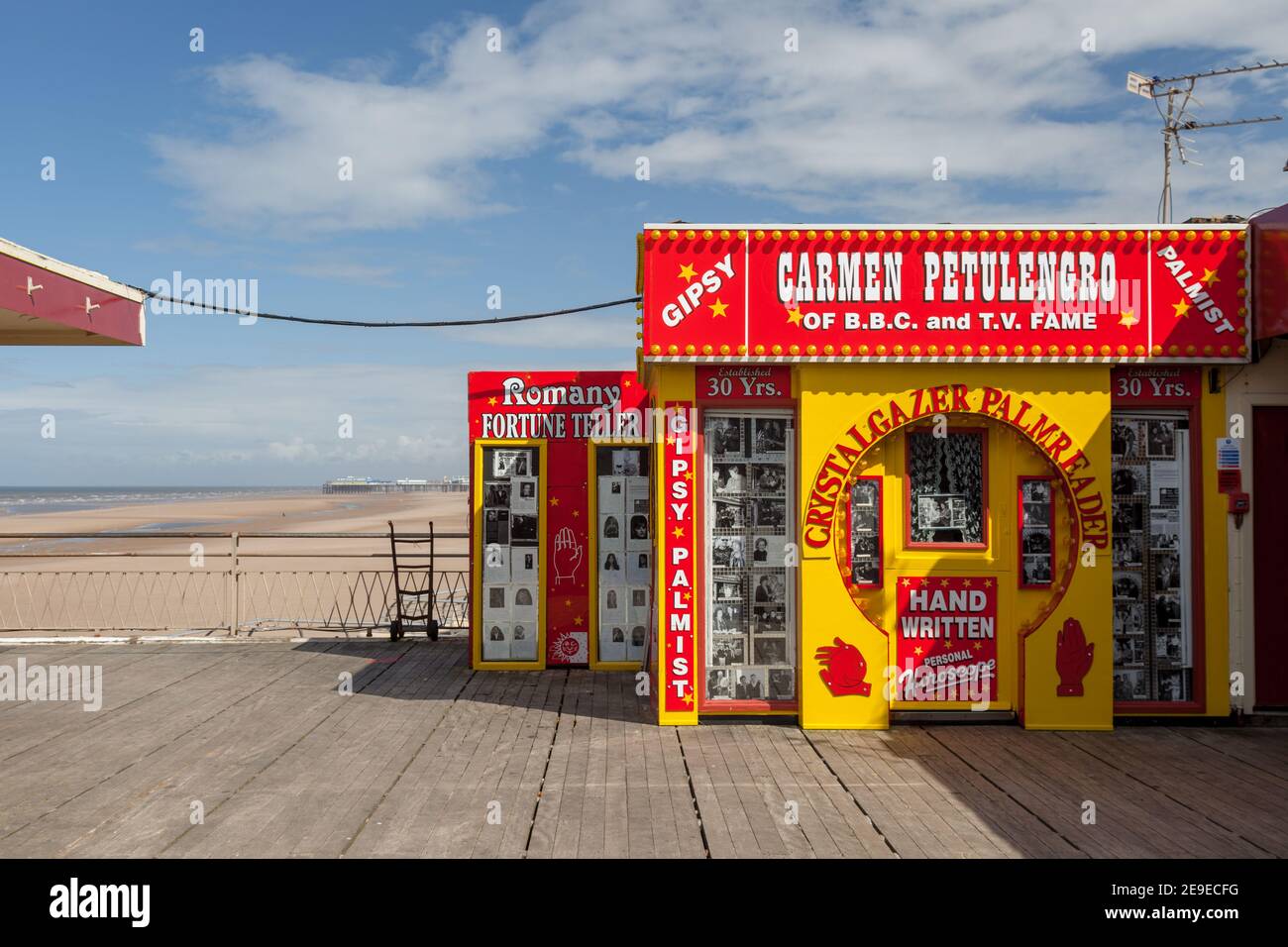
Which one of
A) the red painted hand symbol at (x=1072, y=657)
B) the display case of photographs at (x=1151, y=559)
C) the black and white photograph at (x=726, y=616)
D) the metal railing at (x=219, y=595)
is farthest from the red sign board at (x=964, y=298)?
the metal railing at (x=219, y=595)

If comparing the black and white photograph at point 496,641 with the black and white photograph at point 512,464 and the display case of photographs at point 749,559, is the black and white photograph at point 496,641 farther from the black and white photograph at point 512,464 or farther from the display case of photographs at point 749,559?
the display case of photographs at point 749,559

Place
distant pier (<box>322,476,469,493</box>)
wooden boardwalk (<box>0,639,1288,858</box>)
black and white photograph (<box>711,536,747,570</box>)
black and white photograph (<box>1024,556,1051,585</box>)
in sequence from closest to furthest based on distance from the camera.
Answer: wooden boardwalk (<box>0,639,1288,858</box>)
black and white photograph (<box>1024,556,1051,585</box>)
black and white photograph (<box>711,536,747,570</box>)
distant pier (<box>322,476,469,493</box>)

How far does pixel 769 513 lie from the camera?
27.8 feet

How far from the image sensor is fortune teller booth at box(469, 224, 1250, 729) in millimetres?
8125

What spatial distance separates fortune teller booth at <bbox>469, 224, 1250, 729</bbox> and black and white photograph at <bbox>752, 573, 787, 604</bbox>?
0.06 ft

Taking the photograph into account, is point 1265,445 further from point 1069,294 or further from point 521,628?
point 521,628

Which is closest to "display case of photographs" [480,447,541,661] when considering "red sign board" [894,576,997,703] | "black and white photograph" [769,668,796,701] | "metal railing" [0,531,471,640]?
"metal railing" [0,531,471,640]

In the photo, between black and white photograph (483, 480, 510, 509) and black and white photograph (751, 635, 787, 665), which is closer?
black and white photograph (751, 635, 787, 665)

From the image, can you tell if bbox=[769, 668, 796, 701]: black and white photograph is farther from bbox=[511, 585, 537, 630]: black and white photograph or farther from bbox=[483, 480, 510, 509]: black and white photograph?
bbox=[483, 480, 510, 509]: black and white photograph

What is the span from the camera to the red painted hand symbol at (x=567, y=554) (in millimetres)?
10844

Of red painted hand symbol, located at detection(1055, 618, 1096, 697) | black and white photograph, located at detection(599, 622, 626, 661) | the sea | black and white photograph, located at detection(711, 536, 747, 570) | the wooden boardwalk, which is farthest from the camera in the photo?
the sea

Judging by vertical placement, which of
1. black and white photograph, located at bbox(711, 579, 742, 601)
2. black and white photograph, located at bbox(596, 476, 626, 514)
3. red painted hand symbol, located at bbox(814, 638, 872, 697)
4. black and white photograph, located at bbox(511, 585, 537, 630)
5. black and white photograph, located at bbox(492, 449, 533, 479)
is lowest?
red painted hand symbol, located at bbox(814, 638, 872, 697)

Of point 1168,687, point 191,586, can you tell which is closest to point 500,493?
point 1168,687

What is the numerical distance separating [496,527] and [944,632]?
5.38m
